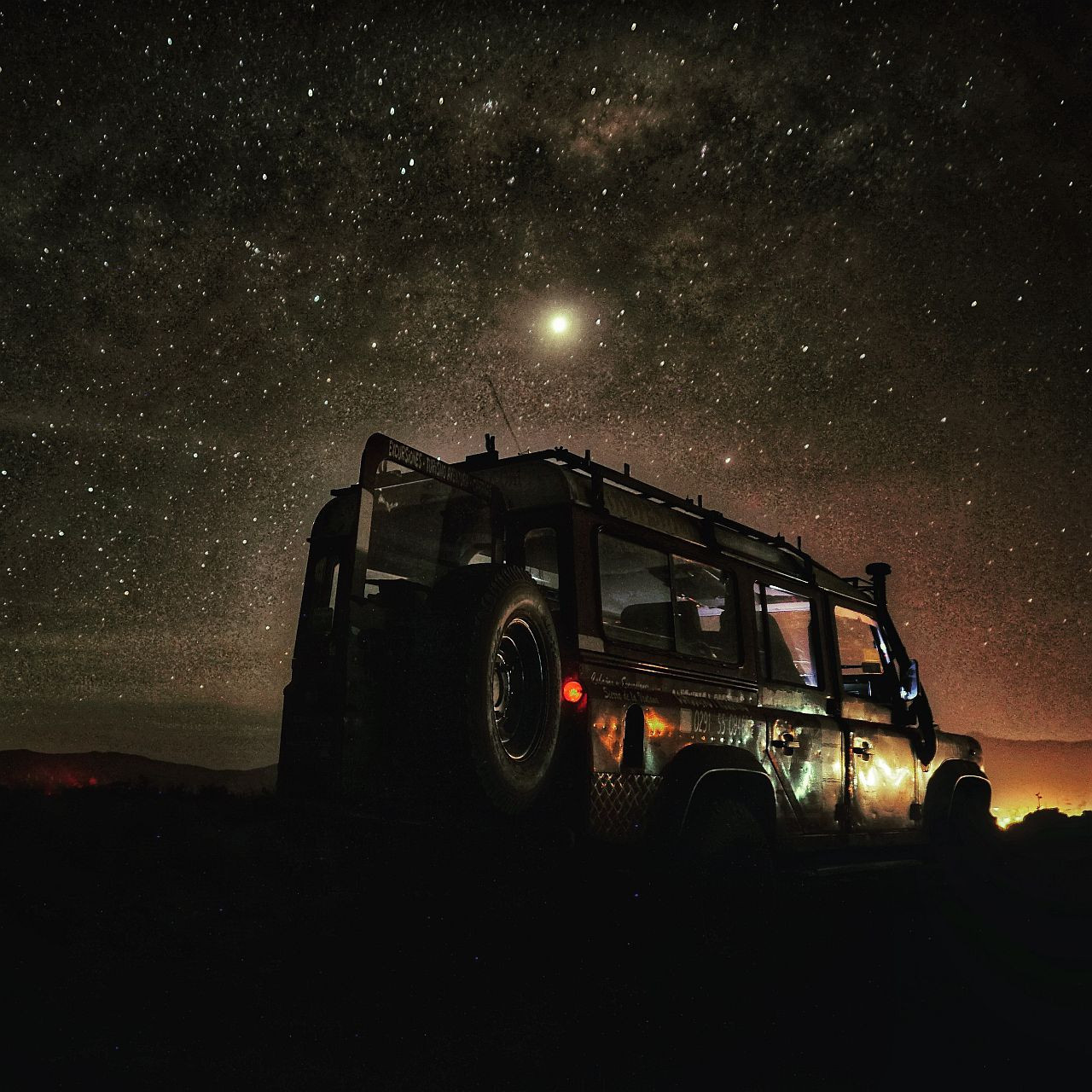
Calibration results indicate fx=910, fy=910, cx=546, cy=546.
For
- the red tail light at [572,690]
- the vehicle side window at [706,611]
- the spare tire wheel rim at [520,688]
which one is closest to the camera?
the spare tire wheel rim at [520,688]

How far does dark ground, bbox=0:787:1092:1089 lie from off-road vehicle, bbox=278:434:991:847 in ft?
1.16

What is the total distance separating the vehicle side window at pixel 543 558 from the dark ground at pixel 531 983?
1.41 meters

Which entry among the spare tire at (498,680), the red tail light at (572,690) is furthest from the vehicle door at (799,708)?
the spare tire at (498,680)

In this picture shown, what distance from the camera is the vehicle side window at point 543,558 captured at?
4.73 meters

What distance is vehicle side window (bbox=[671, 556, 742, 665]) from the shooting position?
5.39 m

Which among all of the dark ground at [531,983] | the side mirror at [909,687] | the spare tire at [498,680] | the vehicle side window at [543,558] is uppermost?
the vehicle side window at [543,558]

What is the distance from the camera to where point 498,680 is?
390 centimetres

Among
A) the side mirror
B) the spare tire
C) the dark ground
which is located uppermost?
the side mirror

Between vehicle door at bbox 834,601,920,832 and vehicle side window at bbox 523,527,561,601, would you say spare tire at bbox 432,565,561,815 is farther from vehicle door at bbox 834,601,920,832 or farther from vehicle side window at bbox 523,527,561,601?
vehicle door at bbox 834,601,920,832

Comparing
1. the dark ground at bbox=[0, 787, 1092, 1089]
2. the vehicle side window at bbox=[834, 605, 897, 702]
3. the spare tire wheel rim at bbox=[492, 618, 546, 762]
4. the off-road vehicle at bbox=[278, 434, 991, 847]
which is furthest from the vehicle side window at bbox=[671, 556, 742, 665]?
the vehicle side window at bbox=[834, 605, 897, 702]

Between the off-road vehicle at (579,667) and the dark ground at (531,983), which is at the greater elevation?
the off-road vehicle at (579,667)

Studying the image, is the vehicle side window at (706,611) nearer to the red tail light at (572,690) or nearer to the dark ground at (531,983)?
the red tail light at (572,690)

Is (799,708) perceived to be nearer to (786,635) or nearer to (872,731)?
(786,635)

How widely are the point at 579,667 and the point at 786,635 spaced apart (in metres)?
2.78
